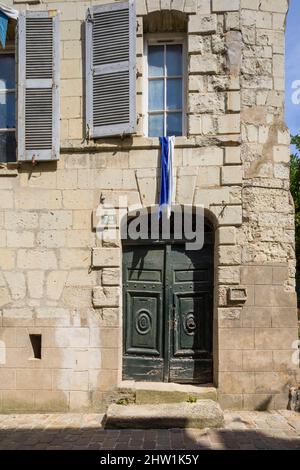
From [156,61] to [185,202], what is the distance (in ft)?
6.94

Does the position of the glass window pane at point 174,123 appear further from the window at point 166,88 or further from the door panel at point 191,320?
the door panel at point 191,320

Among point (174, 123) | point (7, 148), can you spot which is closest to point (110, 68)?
point (174, 123)

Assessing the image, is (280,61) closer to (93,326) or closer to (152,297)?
(152,297)

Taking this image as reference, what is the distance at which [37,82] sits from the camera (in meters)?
5.41

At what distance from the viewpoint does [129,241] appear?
5469mm

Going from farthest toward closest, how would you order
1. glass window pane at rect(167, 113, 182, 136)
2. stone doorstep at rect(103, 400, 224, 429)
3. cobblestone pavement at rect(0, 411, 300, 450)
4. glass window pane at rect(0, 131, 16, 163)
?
1. glass window pane at rect(0, 131, 16, 163)
2. glass window pane at rect(167, 113, 182, 136)
3. stone doorstep at rect(103, 400, 224, 429)
4. cobblestone pavement at rect(0, 411, 300, 450)

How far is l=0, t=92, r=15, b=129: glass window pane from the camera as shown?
5.77 metres

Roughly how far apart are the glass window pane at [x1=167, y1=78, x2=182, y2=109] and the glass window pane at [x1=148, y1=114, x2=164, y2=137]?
8.1 inches

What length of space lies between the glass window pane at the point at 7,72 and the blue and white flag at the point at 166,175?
242 cm

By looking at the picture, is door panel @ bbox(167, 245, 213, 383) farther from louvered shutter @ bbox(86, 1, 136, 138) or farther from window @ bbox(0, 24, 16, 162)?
window @ bbox(0, 24, 16, 162)

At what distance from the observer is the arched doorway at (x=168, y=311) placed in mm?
5312

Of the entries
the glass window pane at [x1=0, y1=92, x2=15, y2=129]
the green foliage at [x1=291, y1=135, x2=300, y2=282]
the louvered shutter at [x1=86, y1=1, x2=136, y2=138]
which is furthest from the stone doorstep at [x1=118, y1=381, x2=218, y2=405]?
the green foliage at [x1=291, y1=135, x2=300, y2=282]

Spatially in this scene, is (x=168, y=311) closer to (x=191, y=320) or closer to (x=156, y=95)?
(x=191, y=320)
